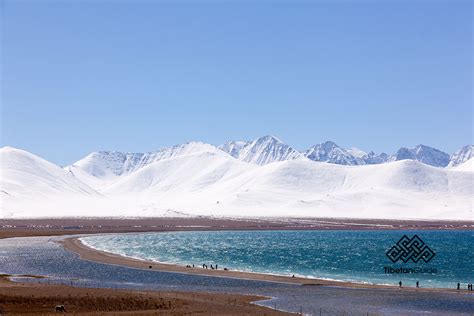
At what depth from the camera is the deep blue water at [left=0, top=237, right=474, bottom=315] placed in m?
61.8

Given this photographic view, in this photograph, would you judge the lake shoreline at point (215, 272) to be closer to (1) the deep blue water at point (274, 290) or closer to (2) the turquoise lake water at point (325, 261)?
(1) the deep blue water at point (274, 290)

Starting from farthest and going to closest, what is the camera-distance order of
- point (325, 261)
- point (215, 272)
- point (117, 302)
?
1. point (325, 261)
2. point (215, 272)
3. point (117, 302)

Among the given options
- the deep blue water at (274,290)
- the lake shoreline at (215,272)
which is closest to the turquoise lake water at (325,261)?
the lake shoreline at (215,272)

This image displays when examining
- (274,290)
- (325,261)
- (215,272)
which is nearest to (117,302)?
(274,290)

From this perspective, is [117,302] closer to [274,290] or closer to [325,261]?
[274,290]

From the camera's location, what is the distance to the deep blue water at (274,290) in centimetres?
6178

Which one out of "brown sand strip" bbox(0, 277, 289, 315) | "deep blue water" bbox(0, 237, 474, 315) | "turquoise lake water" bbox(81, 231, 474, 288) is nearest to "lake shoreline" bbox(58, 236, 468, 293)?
Answer: "deep blue water" bbox(0, 237, 474, 315)

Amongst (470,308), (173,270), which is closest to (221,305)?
(470,308)

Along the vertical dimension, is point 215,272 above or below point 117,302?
above

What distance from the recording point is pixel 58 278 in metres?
79.2

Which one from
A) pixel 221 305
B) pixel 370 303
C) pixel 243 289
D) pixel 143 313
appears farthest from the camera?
pixel 243 289

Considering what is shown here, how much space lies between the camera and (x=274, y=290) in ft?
242

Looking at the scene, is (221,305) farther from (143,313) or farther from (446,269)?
(446,269)

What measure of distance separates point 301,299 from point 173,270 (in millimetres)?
31373
